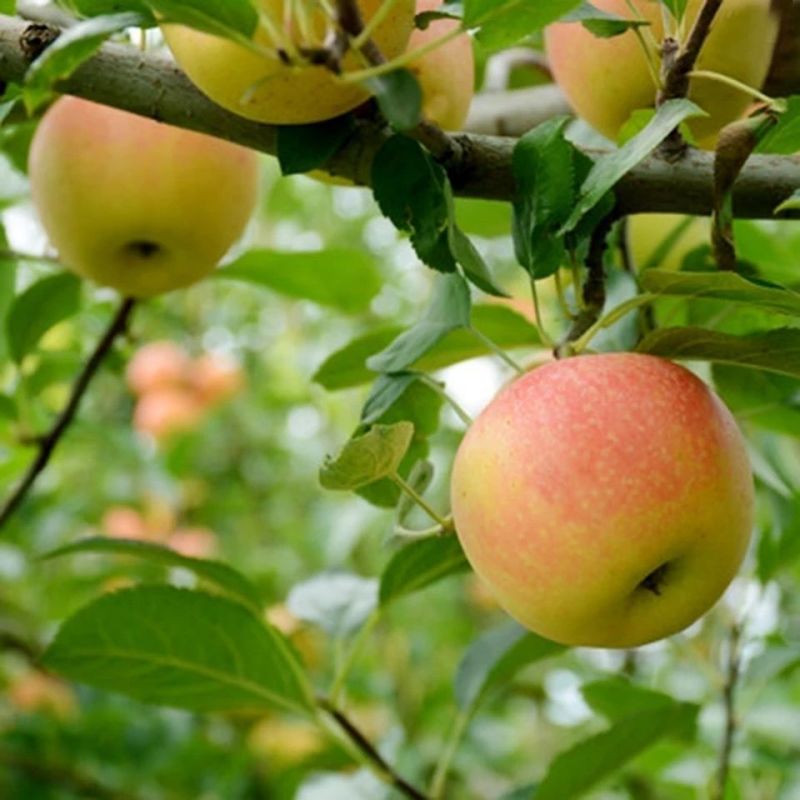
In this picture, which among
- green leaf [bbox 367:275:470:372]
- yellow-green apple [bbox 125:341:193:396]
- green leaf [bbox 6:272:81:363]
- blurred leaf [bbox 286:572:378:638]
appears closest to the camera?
green leaf [bbox 367:275:470:372]

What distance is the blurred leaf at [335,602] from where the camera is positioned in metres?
1.31

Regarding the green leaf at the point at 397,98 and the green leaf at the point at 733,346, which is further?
the green leaf at the point at 733,346

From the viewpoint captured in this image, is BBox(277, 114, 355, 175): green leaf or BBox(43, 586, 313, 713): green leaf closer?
BBox(277, 114, 355, 175): green leaf

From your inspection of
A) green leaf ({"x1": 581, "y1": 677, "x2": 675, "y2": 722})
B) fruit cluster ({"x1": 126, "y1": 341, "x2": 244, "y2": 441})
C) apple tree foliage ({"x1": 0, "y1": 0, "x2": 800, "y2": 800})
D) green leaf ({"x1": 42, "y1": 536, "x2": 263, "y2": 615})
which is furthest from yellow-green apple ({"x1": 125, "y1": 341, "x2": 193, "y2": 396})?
green leaf ({"x1": 42, "y1": 536, "x2": 263, "y2": 615})

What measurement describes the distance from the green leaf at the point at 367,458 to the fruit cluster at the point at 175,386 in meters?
2.00

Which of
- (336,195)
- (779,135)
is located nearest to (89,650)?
(779,135)

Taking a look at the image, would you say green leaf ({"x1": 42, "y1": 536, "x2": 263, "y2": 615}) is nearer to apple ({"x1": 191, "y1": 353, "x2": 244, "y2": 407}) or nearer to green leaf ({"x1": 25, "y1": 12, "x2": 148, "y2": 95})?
green leaf ({"x1": 25, "y1": 12, "x2": 148, "y2": 95})

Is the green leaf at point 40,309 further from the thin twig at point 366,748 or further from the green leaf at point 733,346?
the green leaf at point 733,346

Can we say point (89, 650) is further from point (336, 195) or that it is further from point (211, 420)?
point (336, 195)

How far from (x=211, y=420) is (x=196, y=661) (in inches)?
69.2

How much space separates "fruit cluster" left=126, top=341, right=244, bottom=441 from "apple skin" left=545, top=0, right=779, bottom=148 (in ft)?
6.06

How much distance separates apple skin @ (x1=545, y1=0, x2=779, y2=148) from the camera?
945mm

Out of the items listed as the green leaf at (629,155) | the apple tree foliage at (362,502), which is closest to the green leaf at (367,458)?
the apple tree foliage at (362,502)

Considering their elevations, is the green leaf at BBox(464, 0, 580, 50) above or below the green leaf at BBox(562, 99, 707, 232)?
above
